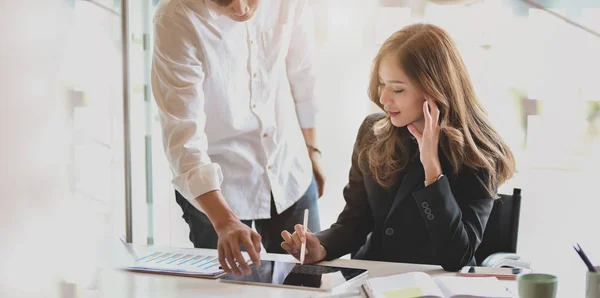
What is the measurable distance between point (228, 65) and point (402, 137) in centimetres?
54

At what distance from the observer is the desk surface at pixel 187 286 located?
149cm

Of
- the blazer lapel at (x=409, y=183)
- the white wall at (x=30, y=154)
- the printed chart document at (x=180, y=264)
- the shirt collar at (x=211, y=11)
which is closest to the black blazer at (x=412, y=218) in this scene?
the blazer lapel at (x=409, y=183)

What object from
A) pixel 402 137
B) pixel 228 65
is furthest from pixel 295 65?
pixel 402 137

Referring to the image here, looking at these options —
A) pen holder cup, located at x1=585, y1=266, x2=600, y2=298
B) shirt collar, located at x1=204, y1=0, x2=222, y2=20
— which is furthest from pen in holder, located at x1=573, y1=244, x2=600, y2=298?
shirt collar, located at x1=204, y1=0, x2=222, y2=20

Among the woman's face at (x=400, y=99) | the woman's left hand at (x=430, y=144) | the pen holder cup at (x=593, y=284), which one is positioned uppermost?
the woman's face at (x=400, y=99)

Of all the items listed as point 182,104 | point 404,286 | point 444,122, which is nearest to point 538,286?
point 404,286

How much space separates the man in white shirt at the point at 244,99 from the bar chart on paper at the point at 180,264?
0.16m

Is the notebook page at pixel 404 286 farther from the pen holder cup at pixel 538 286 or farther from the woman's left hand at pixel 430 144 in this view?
the woman's left hand at pixel 430 144

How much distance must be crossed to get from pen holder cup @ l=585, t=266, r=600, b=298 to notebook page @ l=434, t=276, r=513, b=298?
14cm

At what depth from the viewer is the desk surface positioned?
1.49 m

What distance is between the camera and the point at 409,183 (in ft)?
6.01

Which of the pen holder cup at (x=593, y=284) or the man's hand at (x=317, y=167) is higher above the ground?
the man's hand at (x=317, y=167)

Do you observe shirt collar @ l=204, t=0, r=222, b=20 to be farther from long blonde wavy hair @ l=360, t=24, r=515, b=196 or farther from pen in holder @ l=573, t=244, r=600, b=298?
pen in holder @ l=573, t=244, r=600, b=298

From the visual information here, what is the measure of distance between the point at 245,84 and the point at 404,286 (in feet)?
3.06
